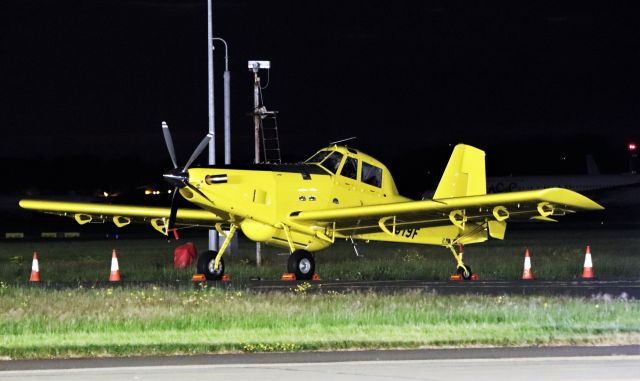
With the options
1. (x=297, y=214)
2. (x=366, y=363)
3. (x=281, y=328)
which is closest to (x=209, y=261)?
(x=297, y=214)

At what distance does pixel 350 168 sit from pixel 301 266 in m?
3.17

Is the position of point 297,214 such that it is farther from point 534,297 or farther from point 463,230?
point 534,297

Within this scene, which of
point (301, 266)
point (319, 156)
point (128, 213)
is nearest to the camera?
point (301, 266)

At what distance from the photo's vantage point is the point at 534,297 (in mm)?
20734

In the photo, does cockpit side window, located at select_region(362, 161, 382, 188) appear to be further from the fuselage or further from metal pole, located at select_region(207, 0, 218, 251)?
metal pole, located at select_region(207, 0, 218, 251)

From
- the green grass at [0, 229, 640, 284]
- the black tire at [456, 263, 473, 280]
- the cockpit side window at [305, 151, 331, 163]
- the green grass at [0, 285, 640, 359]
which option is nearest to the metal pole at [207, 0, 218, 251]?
the green grass at [0, 229, 640, 284]

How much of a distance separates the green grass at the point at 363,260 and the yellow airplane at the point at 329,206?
1.11 metres

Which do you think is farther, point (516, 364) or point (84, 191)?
point (84, 191)

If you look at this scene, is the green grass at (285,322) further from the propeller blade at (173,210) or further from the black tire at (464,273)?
the black tire at (464,273)

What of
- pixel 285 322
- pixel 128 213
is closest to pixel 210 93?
pixel 128 213

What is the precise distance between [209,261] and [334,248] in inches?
614

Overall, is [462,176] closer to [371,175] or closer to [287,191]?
[371,175]

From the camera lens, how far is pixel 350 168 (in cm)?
2988

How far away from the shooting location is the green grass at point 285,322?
15.2 m
